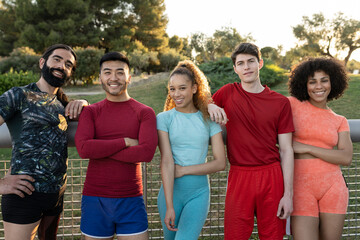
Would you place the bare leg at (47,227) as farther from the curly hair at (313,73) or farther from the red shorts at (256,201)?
the curly hair at (313,73)

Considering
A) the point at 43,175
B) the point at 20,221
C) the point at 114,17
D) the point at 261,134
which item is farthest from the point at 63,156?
the point at 114,17

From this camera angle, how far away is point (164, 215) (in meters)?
2.16

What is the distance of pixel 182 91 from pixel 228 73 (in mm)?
11926

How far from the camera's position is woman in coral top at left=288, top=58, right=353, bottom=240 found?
2178 millimetres

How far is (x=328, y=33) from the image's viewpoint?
3359 centimetres

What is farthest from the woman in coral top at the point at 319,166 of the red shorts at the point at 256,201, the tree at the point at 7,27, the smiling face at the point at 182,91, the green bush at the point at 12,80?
the tree at the point at 7,27

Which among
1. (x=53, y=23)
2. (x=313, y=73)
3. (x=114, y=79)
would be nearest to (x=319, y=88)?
(x=313, y=73)

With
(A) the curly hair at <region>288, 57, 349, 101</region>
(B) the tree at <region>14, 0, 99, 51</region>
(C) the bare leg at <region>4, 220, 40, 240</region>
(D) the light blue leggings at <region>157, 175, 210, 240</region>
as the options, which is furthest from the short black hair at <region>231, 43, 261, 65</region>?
(B) the tree at <region>14, 0, 99, 51</region>

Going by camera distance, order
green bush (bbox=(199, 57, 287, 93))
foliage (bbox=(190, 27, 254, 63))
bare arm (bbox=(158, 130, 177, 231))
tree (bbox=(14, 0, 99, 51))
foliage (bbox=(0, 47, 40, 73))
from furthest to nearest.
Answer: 1. foliage (bbox=(190, 27, 254, 63))
2. tree (bbox=(14, 0, 99, 51))
3. foliage (bbox=(0, 47, 40, 73))
4. green bush (bbox=(199, 57, 287, 93))
5. bare arm (bbox=(158, 130, 177, 231))

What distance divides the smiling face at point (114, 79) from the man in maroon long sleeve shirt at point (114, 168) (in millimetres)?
157

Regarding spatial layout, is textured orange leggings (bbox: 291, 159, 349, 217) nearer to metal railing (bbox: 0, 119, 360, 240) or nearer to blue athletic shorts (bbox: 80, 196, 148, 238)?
metal railing (bbox: 0, 119, 360, 240)

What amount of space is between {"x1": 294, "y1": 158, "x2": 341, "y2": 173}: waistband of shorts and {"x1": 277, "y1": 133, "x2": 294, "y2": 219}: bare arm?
3.7 inches

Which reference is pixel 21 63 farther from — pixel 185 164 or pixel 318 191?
pixel 318 191

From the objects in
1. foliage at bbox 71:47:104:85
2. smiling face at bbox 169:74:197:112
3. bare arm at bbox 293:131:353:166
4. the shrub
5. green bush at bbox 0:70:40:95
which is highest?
the shrub
